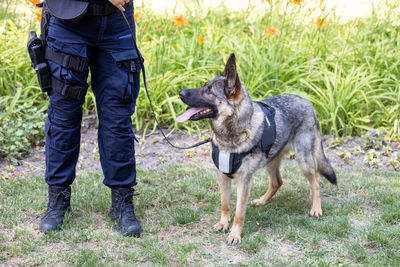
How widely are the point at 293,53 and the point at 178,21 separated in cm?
172

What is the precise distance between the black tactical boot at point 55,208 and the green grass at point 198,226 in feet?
0.23

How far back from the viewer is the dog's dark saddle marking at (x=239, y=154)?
131 inches

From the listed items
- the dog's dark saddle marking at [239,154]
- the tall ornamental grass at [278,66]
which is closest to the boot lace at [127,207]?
the dog's dark saddle marking at [239,154]

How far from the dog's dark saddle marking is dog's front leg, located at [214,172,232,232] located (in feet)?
0.44

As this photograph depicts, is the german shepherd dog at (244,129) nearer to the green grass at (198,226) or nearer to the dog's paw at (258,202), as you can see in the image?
the green grass at (198,226)

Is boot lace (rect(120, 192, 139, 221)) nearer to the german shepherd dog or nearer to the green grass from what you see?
the green grass

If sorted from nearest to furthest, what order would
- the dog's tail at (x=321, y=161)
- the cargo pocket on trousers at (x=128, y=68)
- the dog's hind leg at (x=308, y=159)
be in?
the cargo pocket on trousers at (x=128, y=68) < the dog's hind leg at (x=308, y=159) < the dog's tail at (x=321, y=161)

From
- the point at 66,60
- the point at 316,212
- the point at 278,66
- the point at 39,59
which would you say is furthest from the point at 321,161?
the point at 39,59

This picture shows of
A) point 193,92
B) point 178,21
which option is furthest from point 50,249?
point 178,21

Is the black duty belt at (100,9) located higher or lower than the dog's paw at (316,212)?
higher

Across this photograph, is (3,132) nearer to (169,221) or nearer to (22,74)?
(22,74)

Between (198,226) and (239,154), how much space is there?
0.73 m

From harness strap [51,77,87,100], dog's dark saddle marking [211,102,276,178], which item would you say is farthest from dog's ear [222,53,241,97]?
harness strap [51,77,87,100]

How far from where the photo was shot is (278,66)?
5.89 metres
